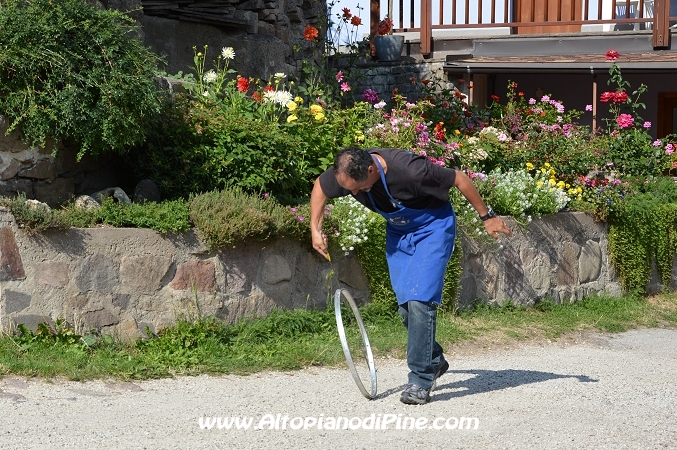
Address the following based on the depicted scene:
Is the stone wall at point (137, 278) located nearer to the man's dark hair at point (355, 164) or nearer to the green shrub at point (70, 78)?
the green shrub at point (70, 78)

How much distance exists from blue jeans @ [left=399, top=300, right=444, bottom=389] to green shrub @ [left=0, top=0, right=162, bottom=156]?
2.38 m

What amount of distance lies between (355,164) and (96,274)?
81.1 inches

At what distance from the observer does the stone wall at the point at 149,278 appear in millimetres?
5688

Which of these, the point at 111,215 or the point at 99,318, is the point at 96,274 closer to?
the point at 99,318

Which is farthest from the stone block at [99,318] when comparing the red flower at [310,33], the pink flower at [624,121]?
the pink flower at [624,121]

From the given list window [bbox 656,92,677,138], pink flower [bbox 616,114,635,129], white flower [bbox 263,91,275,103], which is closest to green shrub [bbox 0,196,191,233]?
white flower [bbox 263,91,275,103]

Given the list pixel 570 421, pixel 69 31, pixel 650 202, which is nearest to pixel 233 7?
pixel 69 31

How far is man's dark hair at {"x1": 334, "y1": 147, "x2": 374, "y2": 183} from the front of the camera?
188 inches

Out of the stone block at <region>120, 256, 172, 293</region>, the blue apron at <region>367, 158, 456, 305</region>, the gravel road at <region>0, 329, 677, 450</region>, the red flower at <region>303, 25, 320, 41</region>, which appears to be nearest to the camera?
the gravel road at <region>0, 329, 677, 450</region>

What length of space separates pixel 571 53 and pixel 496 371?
848 centimetres

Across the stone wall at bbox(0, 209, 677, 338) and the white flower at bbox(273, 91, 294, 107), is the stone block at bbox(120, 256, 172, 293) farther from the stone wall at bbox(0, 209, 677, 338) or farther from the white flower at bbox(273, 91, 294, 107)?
the white flower at bbox(273, 91, 294, 107)

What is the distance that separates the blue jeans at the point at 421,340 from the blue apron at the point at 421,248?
6 cm

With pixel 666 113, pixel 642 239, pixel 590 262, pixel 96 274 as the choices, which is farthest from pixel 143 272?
pixel 666 113

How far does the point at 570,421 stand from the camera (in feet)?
15.9
